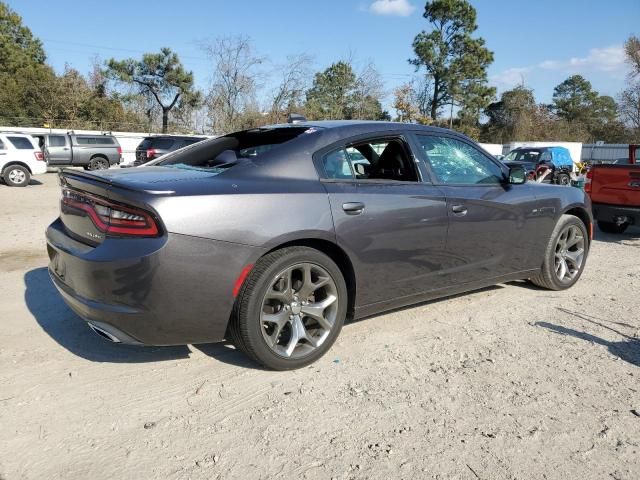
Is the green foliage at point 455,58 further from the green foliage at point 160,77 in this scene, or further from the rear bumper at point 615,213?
the rear bumper at point 615,213

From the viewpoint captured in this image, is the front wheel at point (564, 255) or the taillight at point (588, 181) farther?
the taillight at point (588, 181)

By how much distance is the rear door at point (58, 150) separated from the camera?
2087 cm

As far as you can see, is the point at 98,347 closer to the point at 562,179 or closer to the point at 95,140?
the point at 562,179

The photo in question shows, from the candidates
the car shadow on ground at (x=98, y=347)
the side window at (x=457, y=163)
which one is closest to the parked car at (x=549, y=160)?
the side window at (x=457, y=163)

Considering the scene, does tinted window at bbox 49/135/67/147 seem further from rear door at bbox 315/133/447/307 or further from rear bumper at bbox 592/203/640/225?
rear door at bbox 315/133/447/307

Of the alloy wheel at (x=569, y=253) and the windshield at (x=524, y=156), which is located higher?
the windshield at (x=524, y=156)

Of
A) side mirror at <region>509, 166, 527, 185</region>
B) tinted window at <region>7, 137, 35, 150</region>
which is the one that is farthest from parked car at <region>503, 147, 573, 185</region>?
tinted window at <region>7, 137, 35, 150</region>

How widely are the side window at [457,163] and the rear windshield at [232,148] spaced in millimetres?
1063

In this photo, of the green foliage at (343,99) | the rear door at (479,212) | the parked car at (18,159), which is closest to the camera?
the rear door at (479,212)

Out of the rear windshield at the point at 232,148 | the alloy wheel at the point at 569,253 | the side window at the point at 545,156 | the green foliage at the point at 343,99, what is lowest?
the alloy wheel at the point at 569,253

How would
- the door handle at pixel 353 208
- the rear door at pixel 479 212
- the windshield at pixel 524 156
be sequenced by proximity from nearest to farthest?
the door handle at pixel 353 208 → the rear door at pixel 479 212 → the windshield at pixel 524 156

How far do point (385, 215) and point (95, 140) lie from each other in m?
21.4

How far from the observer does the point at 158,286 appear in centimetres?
263

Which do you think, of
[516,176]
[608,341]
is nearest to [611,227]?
[516,176]
